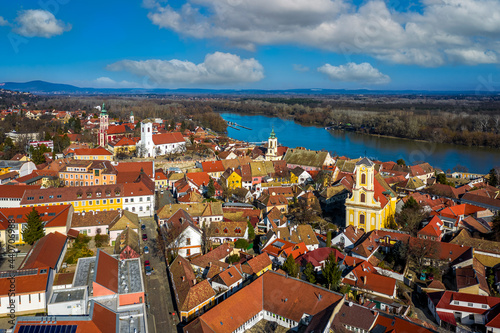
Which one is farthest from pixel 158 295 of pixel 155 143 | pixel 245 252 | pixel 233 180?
pixel 155 143

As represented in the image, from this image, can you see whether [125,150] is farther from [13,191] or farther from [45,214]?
[45,214]

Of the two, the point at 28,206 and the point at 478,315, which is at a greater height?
the point at 28,206

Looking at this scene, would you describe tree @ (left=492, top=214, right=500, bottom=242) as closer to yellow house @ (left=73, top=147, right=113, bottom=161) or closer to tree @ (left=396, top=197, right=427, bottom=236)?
tree @ (left=396, top=197, right=427, bottom=236)

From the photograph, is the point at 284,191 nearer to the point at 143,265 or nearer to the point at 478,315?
the point at 143,265

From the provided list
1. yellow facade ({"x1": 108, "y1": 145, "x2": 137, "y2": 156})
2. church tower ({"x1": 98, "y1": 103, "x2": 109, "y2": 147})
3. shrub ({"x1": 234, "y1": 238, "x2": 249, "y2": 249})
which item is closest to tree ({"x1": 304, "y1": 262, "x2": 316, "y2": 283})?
shrub ({"x1": 234, "y1": 238, "x2": 249, "y2": 249})

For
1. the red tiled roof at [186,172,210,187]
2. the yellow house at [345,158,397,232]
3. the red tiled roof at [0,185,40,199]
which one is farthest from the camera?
the red tiled roof at [186,172,210,187]

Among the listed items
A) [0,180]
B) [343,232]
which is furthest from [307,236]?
[0,180]
